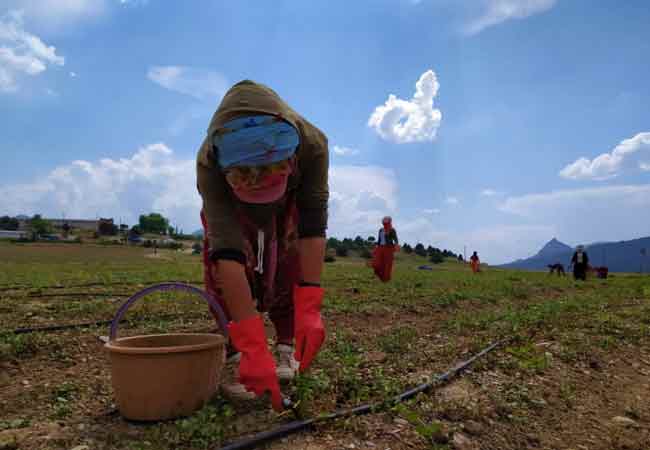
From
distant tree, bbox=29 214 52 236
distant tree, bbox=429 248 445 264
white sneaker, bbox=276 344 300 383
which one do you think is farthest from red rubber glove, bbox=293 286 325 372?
distant tree, bbox=29 214 52 236

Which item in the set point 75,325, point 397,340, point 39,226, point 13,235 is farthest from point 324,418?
point 39,226

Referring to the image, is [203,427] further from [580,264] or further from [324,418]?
[580,264]

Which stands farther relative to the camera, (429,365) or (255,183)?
(429,365)

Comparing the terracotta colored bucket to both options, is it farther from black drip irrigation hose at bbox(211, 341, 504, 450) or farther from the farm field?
black drip irrigation hose at bbox(211, 341, 504, 450)

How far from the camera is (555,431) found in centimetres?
258

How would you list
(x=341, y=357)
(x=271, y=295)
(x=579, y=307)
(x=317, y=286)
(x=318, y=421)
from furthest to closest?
(x=579, y=307) < (x=341, y=357) < (x=271, y=295) < (x=317, y=286) < (x=318, y=421)

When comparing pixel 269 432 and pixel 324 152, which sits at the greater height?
pixel 324 152

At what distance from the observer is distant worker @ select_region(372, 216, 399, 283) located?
11.6 metres

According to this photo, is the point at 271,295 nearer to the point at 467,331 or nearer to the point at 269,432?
the point at 269,432

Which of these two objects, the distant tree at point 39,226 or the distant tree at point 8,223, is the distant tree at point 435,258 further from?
the distant tree at point 8,223

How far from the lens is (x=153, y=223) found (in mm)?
131875

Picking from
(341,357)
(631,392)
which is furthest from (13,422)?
(631,392)

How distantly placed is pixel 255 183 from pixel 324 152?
1.86 ft

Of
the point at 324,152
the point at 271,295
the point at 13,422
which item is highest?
the point at 324,152
